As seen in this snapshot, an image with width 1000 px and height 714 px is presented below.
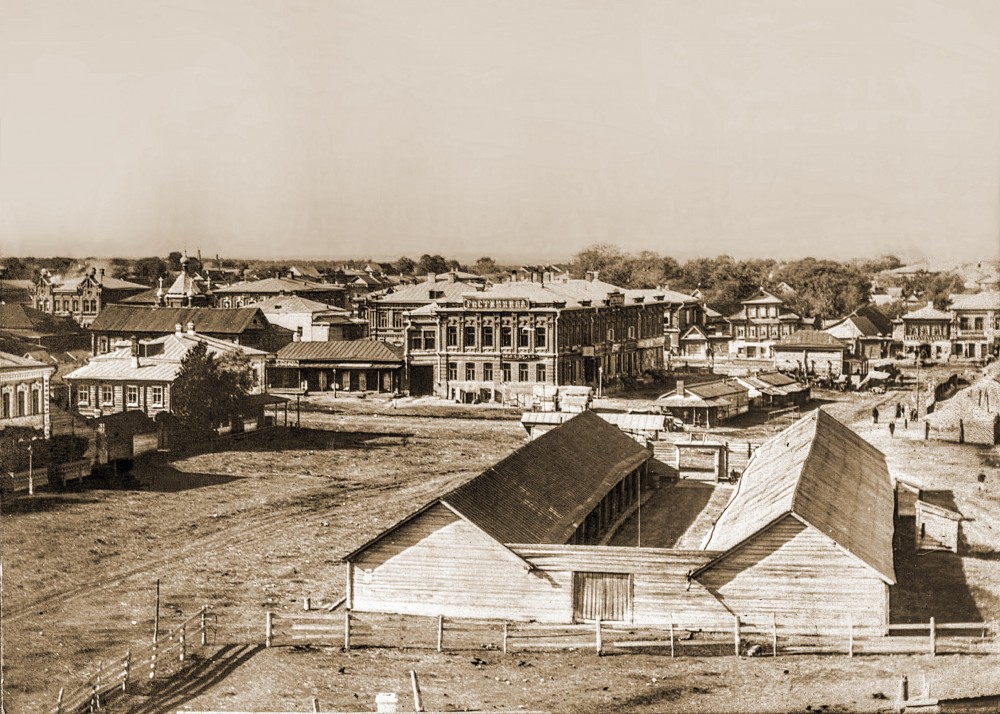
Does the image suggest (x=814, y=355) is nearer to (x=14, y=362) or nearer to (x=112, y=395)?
(x=112, y=395)

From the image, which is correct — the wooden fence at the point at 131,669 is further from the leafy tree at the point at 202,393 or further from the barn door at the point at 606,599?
the leafy tree at the point at 202,393

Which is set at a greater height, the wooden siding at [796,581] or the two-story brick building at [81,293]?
the two-story brick building at [81,293]

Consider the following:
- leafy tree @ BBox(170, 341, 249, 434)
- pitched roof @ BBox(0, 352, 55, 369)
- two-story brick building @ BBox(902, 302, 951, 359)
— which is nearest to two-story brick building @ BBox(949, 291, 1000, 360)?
two-story brick building @ BBox(902, 302, 951, 359)

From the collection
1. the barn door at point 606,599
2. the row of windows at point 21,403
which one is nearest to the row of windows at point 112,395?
the row of windows at point 21,403

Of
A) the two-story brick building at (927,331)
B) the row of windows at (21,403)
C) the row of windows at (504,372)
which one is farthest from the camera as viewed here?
the two-story brick building at (927,331)

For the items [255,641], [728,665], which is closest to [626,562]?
[728,665]

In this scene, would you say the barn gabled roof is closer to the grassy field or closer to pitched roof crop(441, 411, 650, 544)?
pitched roof crop(441, 411, 650, 544)
